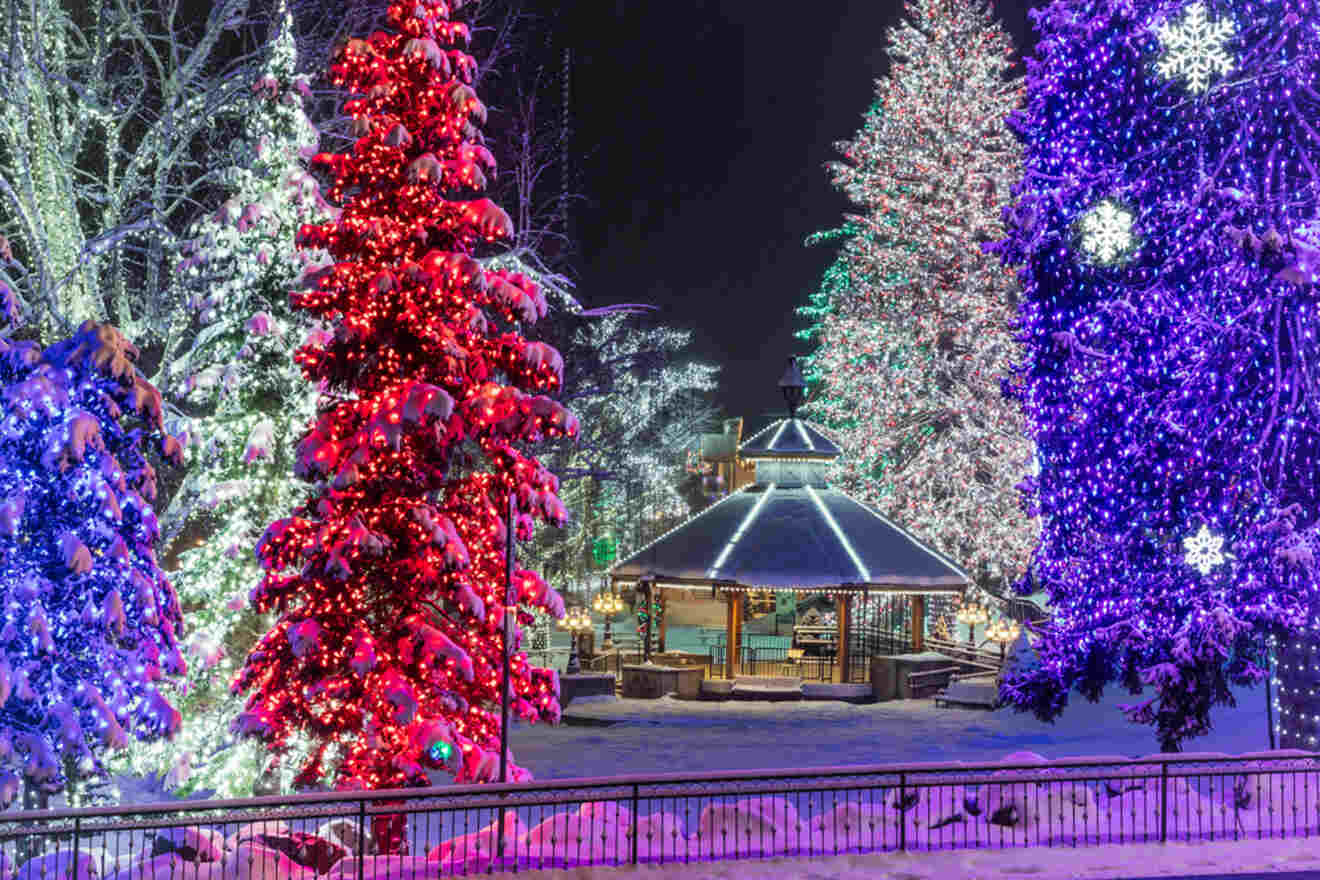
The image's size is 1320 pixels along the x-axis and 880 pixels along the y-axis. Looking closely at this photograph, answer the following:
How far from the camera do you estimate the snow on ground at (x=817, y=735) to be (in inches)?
822

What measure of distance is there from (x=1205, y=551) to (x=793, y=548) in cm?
1547

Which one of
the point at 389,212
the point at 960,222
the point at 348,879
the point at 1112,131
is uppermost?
the point at 960,222

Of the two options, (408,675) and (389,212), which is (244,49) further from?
(408,675)

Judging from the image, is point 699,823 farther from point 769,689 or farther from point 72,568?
point 769,689

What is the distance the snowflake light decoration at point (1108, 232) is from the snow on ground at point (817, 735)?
7.81m

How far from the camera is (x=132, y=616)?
46.3 ft

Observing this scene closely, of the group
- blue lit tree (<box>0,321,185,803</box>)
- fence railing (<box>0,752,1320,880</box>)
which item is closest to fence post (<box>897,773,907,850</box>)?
fence railing (<box>0,752,1320,880</box>)

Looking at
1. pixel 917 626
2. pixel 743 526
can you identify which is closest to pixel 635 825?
pixel 743 526

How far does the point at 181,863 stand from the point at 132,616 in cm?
335

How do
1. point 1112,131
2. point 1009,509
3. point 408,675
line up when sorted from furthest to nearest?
1. point 1009,509
2. point 1112,131
3. point 408,675

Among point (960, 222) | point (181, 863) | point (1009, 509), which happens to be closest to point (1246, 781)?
point (181, 863)

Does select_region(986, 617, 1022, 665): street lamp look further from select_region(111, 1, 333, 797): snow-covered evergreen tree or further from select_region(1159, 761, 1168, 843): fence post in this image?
select_region(111, 1, 333, 797): snow-covered evergreen tree

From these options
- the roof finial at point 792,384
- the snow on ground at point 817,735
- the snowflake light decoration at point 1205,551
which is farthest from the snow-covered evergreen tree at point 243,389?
the roof finial at point 792,384

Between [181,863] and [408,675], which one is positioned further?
[408,675]
